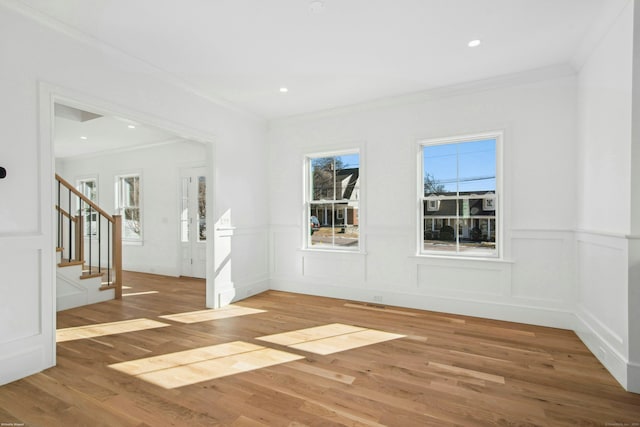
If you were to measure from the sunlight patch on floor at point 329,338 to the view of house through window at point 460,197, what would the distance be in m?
1.48

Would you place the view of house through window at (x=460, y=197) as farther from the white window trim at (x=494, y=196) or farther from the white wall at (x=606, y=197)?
the white wall at (x=606, y=197)

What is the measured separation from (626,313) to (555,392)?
804mm

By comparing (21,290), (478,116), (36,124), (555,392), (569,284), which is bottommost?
(555,392)

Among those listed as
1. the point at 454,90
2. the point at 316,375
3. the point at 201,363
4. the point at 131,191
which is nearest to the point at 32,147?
the point at 201,363

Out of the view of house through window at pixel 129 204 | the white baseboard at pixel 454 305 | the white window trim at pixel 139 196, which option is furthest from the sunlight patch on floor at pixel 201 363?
the view of house through window at pixel 129 204

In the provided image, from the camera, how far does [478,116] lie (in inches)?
148

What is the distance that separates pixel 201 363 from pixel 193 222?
4.19 metres

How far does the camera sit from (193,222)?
249 inches

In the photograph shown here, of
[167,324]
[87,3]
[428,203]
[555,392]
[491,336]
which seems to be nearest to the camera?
[555,392]

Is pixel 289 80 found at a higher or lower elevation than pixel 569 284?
higher

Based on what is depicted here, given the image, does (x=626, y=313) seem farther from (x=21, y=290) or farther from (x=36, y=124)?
(x=36, y=124)

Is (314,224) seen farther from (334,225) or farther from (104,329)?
(104,329)

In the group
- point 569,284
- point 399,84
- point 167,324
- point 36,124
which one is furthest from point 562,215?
point 36,124

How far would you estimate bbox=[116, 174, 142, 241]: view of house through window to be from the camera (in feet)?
23.1
